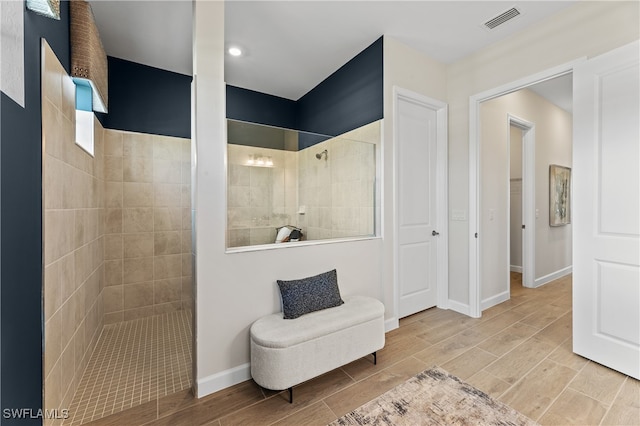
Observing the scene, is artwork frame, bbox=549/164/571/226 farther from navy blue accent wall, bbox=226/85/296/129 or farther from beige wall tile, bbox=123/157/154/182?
beige wall tile, bbox=123/157/154/182

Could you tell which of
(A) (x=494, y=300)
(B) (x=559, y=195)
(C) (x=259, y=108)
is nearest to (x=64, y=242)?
(C) (x=259, y=108)

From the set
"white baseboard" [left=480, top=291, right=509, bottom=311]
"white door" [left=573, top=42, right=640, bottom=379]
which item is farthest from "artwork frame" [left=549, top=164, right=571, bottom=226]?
"white door" [left=573, top=42, right=640, bottom=379]

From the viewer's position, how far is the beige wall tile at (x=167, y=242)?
A: 2975 millimetres

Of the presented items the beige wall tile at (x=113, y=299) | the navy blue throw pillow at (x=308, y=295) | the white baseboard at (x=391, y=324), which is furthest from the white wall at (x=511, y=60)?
the beige wall tile at (x=113, y=299)

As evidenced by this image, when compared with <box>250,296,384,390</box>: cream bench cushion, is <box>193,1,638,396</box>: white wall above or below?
above

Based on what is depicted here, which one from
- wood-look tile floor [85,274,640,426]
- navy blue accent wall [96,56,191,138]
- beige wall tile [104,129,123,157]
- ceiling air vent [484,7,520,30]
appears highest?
ceiling air vent [484,7,520,30]

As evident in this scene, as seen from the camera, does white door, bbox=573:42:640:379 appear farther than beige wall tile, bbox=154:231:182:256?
No

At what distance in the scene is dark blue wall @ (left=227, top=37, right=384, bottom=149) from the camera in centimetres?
268

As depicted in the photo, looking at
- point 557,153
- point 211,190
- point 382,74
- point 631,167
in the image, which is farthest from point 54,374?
point 557,153

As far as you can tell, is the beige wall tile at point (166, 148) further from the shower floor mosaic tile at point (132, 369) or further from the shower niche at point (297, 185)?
the shower floor mosaic tile at point (132, 369)

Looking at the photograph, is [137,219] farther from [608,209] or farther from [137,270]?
[608,209]

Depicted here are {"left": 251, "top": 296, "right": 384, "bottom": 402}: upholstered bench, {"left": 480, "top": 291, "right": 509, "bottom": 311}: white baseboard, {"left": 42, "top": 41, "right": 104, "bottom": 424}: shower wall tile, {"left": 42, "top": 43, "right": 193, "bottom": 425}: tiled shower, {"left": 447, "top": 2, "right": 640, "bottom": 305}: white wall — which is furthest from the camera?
{"left": 480, "top": 291, "right": 509, "bottom": 311}: white baseboard

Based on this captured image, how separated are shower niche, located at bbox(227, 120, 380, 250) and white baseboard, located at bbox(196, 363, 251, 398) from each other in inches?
32.4

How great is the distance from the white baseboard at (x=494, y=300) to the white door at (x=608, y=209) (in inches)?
36.3
